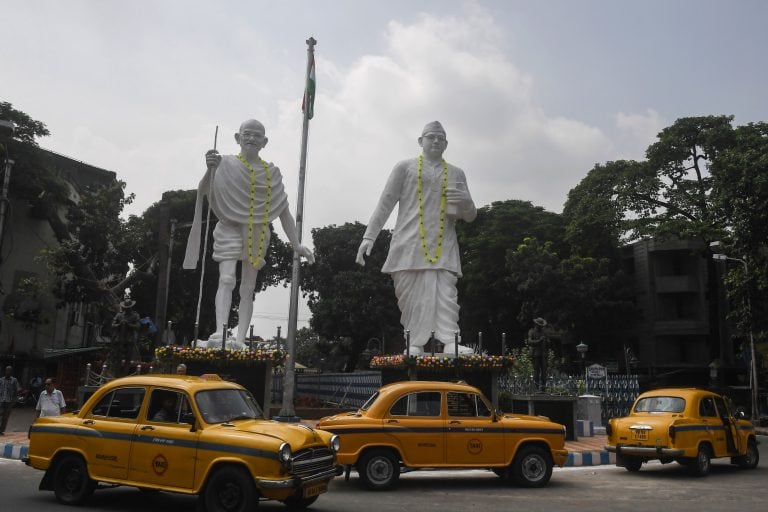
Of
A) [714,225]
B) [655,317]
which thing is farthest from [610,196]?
[655,317]

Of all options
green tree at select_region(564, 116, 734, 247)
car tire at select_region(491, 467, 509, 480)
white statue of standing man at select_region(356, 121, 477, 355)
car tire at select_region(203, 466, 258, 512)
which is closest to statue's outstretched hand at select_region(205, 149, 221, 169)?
white statue of standing man at select_region(356, 121, 477, 355)

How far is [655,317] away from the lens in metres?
38.3

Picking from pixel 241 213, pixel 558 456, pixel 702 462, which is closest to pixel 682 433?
pixel 702 462

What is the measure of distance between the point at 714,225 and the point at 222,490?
79.3 feet

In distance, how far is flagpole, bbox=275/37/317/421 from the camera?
13.9 meters

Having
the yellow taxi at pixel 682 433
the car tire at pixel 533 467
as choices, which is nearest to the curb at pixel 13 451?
the car tire at pixel 533 467

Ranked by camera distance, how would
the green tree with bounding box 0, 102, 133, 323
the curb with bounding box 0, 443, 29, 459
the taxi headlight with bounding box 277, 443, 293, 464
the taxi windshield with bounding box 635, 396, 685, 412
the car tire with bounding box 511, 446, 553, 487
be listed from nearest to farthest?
1. the taxi headlight with bounding box 277, 443, 293, 464
2. the car tire with bounding box 511, 446, 553, 487
3. the taxi windshield with bounding box 635, 396, 685, 412
4. the curb with bounding box 0, 443, 29, 459
5. the green tree with bounding box 0, 102, 133, 323

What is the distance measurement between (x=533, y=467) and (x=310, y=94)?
35.9 feet

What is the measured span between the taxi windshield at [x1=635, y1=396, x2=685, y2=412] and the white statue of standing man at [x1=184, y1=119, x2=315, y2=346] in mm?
7408

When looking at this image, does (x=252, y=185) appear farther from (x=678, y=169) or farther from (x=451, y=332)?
(x=678, y=169)

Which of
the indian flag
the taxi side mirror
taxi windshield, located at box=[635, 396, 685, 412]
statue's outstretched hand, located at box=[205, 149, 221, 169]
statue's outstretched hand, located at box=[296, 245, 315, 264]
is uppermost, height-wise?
the indian flag

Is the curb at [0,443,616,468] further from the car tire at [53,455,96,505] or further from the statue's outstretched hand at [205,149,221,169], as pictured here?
the statue's outstretched hand at [205,149,221,169]

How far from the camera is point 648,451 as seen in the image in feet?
35.1

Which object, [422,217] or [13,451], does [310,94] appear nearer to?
[422,217]
